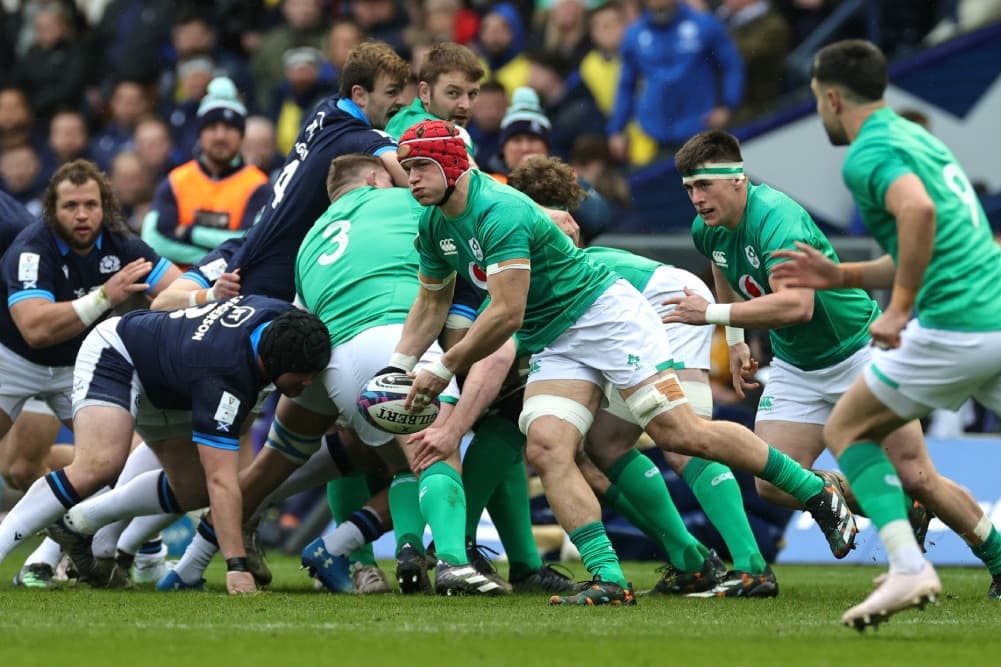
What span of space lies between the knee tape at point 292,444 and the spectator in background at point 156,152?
25.6 feet

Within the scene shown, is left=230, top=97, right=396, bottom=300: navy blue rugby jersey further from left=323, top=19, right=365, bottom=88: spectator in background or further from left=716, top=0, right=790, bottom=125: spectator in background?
left=323, top=19, right=365, bottom=88: spectator in background

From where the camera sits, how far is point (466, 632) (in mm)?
6590

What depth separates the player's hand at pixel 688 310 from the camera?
25.7 feet

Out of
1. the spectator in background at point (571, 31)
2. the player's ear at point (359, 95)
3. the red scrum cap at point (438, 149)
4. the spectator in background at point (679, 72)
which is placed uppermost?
the spectator in background at point (571, 31)

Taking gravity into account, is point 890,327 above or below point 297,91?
below

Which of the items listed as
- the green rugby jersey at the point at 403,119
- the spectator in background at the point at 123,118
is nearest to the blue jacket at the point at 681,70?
the green rugby jersey at the point at 403,119

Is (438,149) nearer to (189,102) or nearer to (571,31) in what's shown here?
(571,31)

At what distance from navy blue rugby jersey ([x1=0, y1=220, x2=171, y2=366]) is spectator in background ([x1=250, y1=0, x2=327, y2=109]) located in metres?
8.03

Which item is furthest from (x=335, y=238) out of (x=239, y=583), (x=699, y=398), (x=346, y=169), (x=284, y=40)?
(x=284, y=40)

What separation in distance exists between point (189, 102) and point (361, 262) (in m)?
9.06

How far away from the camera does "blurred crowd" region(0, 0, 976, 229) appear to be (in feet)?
48.8

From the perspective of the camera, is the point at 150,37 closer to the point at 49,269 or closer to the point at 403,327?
the point at 49,269

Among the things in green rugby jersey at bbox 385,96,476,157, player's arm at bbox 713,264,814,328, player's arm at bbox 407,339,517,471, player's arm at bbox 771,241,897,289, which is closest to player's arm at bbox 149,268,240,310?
green rugby jersey at bbox 385,96,476,157

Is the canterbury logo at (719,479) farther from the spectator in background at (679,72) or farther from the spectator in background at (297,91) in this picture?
Result: the spectator in background at (297,91)
